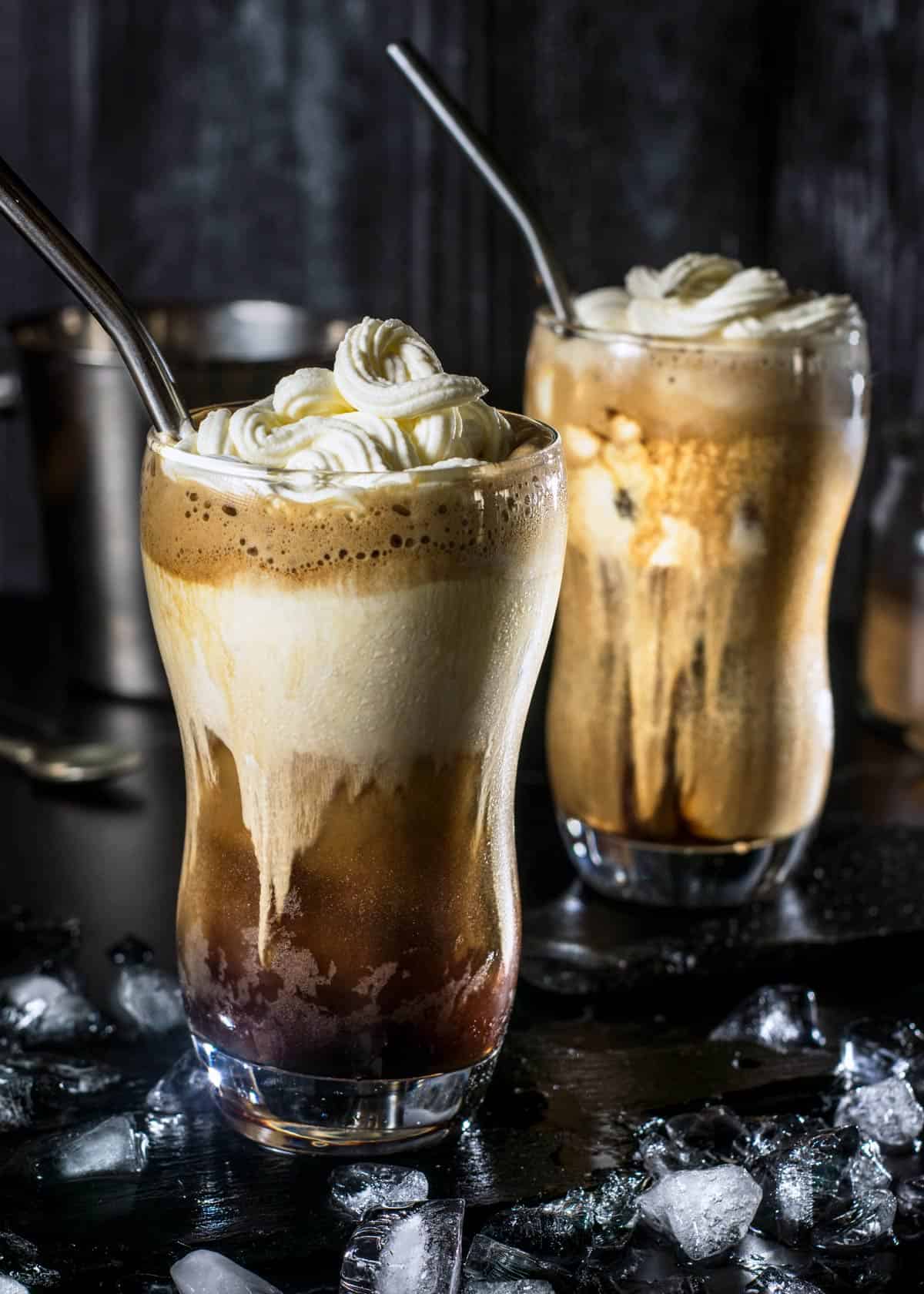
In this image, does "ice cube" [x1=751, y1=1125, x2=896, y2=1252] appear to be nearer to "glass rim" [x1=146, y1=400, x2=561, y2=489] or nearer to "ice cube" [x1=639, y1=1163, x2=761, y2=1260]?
"ice cube" [x1=639, y1=1163, x2=761, y2=1260]

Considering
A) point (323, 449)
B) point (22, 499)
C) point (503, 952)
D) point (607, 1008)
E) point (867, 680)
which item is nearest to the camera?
point (323, 449)

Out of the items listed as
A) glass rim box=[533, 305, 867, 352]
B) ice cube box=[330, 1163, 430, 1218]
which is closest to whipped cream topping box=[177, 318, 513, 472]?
glass rim box=[533, 305, 867, 352]

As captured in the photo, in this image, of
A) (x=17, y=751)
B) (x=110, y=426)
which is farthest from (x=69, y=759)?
(x=110, y=426)

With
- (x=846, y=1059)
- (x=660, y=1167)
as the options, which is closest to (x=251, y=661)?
(x=660, y=1167)

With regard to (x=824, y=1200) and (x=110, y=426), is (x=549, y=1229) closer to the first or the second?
(x=824, y=1200)

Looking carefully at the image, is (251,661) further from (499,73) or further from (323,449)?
(499,73)

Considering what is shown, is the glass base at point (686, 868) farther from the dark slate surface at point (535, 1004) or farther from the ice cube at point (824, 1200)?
the ice cube at point (824, 1200)

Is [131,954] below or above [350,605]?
below
